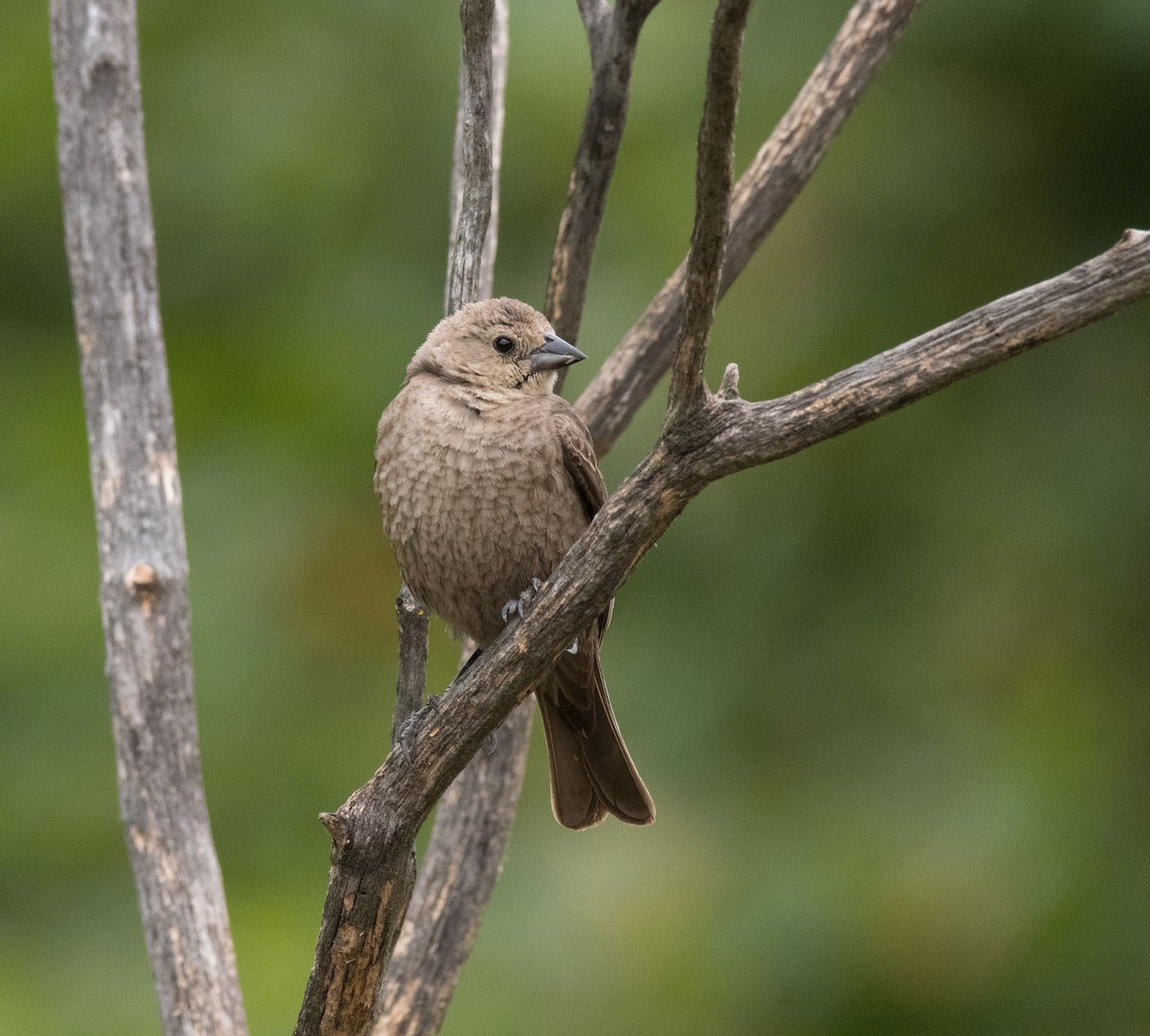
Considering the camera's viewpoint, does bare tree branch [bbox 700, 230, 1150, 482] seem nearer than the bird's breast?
Yes

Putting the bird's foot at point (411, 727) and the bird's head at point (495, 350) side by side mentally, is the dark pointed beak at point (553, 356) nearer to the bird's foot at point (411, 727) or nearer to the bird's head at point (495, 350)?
the bird's head at point (495, 350)

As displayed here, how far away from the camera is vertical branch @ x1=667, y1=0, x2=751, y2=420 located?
92.9 inches

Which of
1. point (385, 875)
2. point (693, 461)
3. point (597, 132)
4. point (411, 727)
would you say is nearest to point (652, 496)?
point (693, 461)

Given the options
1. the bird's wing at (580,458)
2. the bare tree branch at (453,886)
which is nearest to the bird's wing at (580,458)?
the bird's wing at (580,458)

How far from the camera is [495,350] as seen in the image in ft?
12.4

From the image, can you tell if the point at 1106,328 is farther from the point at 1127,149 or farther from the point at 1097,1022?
the point at 1097,1022

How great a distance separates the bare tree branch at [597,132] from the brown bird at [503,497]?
292mm

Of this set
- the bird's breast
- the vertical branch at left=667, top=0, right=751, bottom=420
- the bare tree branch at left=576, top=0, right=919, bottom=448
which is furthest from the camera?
the bare tree branch at left=576, top=0, right=919, bottom=448

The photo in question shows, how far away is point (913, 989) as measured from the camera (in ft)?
18.8

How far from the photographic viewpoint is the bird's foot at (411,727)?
10.1ft

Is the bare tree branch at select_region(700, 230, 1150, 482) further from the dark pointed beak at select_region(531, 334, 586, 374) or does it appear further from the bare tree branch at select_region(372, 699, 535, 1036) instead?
the bare tree branch at select_region(372, 699, 535, 1036)

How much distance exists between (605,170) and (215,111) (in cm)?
320

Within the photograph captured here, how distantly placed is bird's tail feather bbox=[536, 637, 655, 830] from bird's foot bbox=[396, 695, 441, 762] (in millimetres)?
Result: 586

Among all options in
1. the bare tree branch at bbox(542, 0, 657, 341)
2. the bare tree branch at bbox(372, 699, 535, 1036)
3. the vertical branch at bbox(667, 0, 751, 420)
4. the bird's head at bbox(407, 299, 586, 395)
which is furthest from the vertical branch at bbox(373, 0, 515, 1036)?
the vertical branch at bbox(667, 0, 751, 420)
